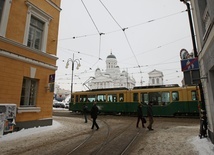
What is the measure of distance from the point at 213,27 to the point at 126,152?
4672 mm

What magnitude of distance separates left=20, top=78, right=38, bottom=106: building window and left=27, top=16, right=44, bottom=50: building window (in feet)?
7.20

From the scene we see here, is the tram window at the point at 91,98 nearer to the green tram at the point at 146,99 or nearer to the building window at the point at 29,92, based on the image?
the green tram at the point at 146,99

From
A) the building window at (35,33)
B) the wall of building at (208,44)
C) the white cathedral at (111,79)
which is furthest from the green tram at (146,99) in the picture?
the white cathedral at (111,79)

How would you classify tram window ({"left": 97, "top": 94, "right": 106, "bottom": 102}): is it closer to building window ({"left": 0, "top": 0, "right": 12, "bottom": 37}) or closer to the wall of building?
building window ({"left": 0, "top": 0, "right": 12, "bottom": 37})

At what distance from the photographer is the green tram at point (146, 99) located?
14.8 meters

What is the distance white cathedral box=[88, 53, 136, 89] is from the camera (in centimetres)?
7381

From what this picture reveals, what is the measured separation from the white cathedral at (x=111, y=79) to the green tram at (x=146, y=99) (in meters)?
52.9

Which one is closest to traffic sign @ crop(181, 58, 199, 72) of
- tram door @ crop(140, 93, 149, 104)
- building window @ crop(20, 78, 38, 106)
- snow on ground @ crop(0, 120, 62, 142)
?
snow on ground @ crop(0, 120, 62, 142)

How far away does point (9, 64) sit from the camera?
7902 mm

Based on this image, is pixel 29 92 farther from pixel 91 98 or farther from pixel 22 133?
pixel 91 98

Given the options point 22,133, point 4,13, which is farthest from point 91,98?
point 4,13

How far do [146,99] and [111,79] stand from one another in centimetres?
5760

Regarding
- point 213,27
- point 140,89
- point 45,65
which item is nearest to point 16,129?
point 45,65

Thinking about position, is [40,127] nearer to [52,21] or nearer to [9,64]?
[9,64]
